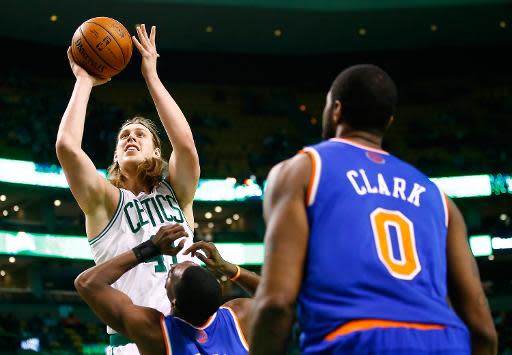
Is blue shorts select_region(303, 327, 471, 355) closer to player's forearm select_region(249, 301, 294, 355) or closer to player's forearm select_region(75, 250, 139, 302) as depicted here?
player's forearm select_region(249, 301, 294, 355)

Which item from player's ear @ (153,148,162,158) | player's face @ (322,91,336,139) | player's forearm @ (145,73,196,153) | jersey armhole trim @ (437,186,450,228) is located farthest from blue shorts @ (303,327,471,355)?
player's ear @ (153,148,162,158)

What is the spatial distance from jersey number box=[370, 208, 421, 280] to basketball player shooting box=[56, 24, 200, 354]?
7.17 feet

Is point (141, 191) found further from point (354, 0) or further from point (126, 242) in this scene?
point (354, 0)

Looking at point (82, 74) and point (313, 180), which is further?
point (82, 74)

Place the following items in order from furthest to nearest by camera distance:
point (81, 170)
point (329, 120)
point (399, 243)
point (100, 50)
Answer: point (100, 50), point (81, 170), point (329, 120), point (399, 243)

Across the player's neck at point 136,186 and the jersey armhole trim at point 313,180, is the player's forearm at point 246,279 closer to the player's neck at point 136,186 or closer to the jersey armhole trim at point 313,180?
the player's neck at point 136,186

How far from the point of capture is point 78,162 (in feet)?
14.9

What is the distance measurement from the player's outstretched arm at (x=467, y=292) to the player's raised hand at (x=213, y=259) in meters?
1.67

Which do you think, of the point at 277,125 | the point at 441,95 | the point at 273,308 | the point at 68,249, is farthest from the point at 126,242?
the point at 441,95

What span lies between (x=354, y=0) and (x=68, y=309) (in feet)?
40.8

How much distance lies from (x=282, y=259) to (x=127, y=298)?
1.66 metres

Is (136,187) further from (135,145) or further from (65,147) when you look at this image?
(65,147)

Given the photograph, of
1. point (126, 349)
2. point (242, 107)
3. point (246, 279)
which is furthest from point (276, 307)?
point (242, 107)

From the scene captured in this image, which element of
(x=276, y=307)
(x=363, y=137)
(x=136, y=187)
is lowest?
(x=276, y=307)
